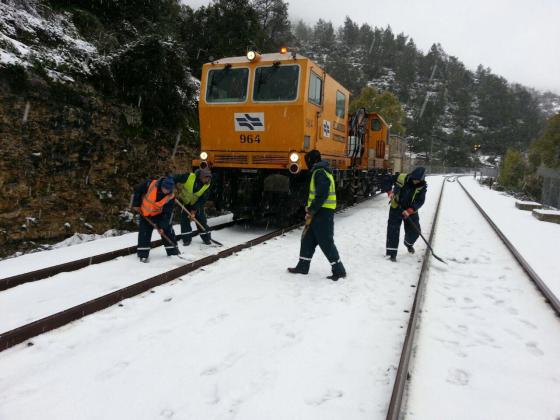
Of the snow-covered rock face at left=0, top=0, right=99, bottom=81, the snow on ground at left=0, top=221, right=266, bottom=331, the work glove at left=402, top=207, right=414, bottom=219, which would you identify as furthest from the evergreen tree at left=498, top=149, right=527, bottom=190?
the snow on ground at left=0, top=221, right=266, bottom=331

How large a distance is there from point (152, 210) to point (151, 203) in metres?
0.11

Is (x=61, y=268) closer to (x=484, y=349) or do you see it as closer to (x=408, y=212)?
(x=484, y=349)

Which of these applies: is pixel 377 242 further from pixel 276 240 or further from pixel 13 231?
pixel 13 231

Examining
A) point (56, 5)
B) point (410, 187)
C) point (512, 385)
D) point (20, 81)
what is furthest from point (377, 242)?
point (56, 5)

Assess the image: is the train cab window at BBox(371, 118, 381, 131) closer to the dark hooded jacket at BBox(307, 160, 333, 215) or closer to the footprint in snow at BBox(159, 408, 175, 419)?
the dark hooded jacket at BBox(307, 160, 333, 215)

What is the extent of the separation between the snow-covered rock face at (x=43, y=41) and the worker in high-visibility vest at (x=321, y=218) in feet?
19.8

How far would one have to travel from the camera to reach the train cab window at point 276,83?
7828mm

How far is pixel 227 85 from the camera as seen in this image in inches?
330

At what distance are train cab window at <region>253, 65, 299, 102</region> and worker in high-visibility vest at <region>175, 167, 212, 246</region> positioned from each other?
201 centimetres

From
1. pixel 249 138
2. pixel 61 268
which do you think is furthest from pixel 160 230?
pixel 249 138

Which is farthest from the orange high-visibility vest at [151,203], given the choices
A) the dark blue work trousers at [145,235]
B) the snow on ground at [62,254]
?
the snow on ground at [62,254]

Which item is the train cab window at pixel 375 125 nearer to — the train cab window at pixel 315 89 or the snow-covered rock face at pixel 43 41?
the train cab window at pixel 315 89

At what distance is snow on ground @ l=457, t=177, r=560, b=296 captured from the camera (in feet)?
21.5

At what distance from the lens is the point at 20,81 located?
288 inches
